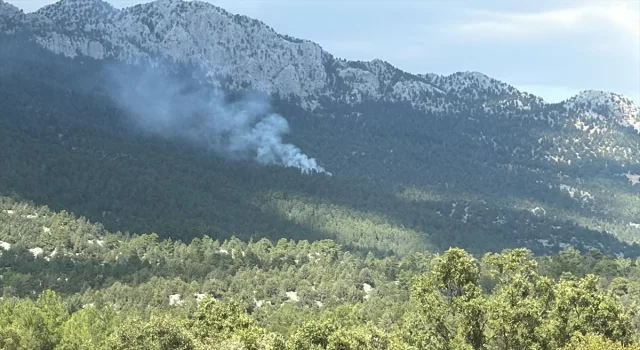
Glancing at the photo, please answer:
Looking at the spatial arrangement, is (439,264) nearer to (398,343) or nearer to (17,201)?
(398,343)

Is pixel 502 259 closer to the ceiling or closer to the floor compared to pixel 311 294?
closer to the ceiling

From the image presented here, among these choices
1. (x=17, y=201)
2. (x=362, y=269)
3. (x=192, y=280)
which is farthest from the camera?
(x=17, y=201)

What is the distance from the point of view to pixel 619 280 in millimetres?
132125

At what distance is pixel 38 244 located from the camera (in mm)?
166375

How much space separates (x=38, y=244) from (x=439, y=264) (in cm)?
14242

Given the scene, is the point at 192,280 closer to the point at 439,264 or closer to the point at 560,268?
the point at 560,268

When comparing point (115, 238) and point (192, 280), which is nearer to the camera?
point (192, 280)

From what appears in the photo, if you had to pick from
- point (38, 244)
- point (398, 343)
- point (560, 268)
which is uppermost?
point (398, 343)

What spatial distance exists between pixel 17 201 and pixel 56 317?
110008 millimetres

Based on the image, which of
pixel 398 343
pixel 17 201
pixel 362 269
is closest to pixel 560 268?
pixel 362 269

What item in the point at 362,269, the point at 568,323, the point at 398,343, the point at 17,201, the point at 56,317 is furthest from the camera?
the point at 17,201

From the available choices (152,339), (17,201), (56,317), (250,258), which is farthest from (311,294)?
(17,201)

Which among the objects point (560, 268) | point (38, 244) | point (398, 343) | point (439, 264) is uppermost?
point (439, 264)

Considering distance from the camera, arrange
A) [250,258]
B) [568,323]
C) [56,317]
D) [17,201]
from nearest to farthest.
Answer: [568,323], [56,317], [250,258], [17,201]
